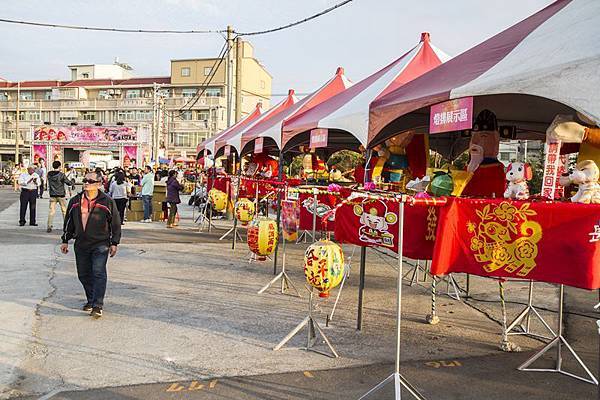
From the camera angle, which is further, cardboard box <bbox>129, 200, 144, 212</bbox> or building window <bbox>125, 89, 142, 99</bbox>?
building window <bbox>125, 89, 142, 99</bbox>

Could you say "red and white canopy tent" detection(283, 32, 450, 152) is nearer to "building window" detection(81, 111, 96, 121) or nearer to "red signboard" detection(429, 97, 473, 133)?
"red signboard" detection(429, 97, 473, 133)

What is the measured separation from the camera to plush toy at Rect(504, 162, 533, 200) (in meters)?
4.88

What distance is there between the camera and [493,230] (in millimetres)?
4469

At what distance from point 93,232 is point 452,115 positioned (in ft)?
14.4

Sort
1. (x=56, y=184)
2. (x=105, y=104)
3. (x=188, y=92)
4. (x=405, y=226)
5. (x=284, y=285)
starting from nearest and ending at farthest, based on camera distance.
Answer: (x=405, y=226)
(x=284, y=285)
(x=56, y=184)
(x=188, y=92)
(x=105, y=104)

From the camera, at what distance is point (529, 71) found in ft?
13.1

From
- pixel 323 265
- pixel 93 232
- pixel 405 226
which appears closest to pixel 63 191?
pixel 93 232

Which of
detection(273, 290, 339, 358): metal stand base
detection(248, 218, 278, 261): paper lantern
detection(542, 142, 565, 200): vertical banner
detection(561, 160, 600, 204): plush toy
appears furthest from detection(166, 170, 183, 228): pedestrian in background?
detection(561, 160, 600, 204): plush toy

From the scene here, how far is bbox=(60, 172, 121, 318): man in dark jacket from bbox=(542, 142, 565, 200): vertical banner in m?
4.89

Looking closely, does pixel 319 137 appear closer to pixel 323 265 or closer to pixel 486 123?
pixel 486 123

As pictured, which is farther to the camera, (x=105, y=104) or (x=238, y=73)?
(x=105, y=104)

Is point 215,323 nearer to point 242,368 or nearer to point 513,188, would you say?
point 242,368

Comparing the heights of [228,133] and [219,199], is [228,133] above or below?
above

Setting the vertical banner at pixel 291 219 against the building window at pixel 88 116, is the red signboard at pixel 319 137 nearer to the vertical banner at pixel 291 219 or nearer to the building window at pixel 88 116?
the vertical banner at pixel 291 219
